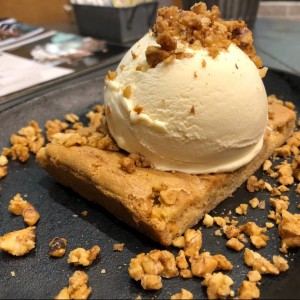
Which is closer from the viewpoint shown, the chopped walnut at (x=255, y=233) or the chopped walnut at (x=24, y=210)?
the chopped walnut at (x=255, y=233)

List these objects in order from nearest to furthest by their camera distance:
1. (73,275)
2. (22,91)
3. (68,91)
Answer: (73,275) → (68,91) → (22,91)

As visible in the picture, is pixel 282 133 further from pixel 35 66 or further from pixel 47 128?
pixel 35 66

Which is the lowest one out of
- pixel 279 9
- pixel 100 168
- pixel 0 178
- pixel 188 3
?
pixel 279 9

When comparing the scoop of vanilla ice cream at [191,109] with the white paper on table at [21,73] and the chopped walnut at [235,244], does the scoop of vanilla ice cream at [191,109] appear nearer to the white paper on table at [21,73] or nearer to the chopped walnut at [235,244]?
the chopped walnut at [235,244]

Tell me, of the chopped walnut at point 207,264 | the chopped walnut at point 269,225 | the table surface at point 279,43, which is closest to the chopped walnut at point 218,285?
the chopped walnut at point 207,264

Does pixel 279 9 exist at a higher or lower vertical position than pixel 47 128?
lower

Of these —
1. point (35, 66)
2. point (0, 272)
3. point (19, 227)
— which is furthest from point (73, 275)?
point (35, 66)

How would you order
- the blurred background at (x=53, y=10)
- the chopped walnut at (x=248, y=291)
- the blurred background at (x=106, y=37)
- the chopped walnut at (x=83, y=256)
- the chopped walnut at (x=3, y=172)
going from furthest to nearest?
the blurred background at (x=53, y=10) < the blurred background at (x=106, y=37) < the chopped walnut at (x=3, y=172) < the chopped walnut at (x=83, y=256) < the chopped walnut at (x=248, y=291)

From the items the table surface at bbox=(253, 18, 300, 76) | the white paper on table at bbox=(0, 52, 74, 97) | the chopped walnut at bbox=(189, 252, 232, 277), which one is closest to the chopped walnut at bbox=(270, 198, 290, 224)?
the chopped walnut at bbox=(189, 252, 232, 277)
